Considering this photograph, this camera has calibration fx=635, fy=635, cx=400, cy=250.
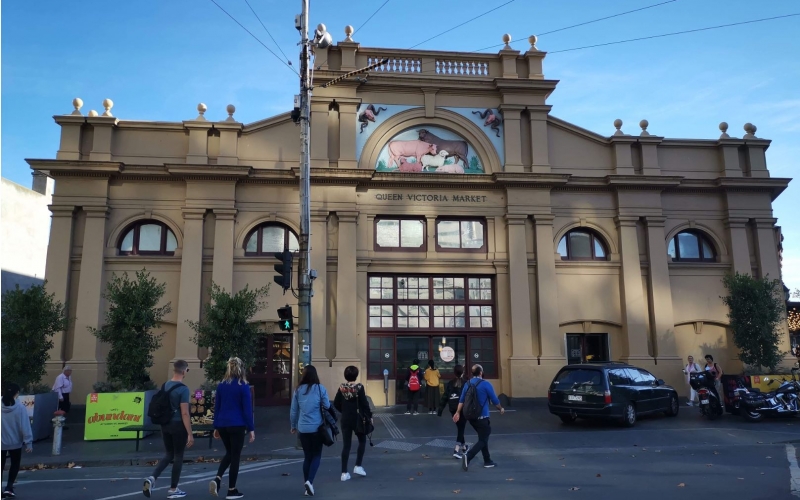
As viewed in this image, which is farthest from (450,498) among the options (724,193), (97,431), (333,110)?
(724,193)

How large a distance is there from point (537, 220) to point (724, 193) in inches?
293

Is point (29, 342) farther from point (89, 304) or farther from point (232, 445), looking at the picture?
point (232, 445)

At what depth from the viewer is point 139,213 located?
70.2 feet

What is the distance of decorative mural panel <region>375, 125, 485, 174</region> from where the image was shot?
888 inches

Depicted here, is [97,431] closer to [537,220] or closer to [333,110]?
[333,110]

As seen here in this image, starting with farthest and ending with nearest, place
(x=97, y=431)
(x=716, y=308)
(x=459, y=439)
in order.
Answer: (x=716, y=308), (x=97, y=431), (x=459, y=439)

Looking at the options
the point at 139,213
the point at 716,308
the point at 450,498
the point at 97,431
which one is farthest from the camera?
the point at 716,308

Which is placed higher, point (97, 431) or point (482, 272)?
point (482, 272)

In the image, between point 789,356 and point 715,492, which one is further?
point 789,356

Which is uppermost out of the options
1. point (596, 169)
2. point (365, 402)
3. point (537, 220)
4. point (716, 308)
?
point (596, 169)

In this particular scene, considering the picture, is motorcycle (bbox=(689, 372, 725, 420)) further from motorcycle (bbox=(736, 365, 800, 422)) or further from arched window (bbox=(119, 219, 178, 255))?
arched window (bbox=(119, 219, 178, 255))

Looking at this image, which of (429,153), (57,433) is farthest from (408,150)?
(57,433)

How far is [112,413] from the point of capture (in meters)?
15.2

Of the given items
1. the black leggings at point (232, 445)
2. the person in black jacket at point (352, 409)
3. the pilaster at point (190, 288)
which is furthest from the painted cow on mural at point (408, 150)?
the black leggings at point (232, 445)
